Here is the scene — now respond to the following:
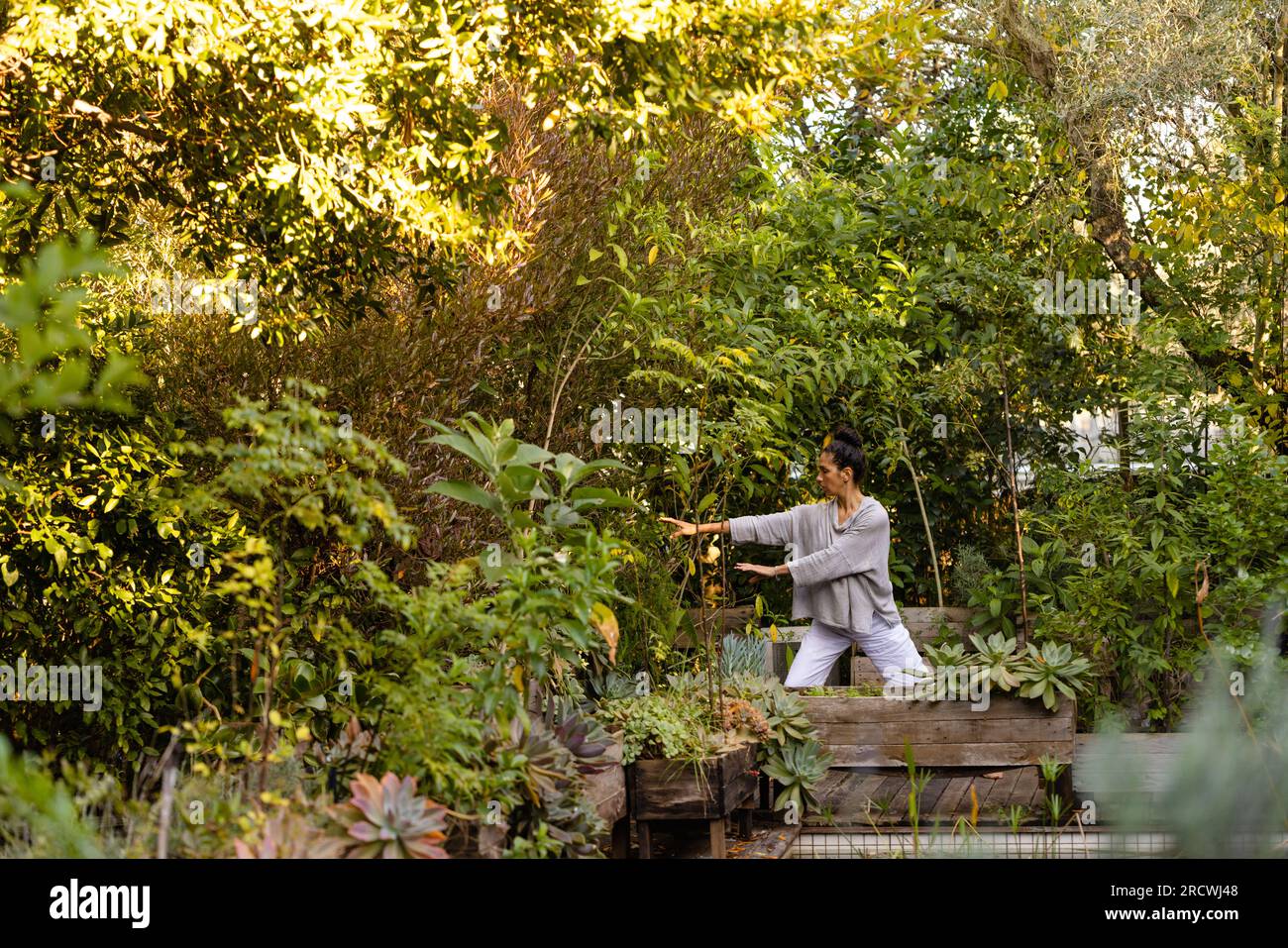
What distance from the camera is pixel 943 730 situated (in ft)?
18.1

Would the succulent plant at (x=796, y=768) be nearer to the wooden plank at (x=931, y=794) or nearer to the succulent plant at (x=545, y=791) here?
the wooden plank at (x=931, y=794)

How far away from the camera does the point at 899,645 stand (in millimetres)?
6332

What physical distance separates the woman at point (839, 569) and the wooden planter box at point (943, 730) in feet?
1.87

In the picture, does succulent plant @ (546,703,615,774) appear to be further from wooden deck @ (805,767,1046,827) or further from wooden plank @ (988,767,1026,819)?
wooden plank @ (988,767,1026,819)

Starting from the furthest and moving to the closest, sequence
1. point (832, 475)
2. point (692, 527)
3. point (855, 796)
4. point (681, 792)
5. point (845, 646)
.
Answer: point (845, 646)
point (832, 475)
point (855, 796)
point (692, 527)
point (681, 792)

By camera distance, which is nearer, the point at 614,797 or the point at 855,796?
the point at 614,797

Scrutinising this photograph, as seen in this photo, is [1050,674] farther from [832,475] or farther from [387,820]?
[387,820]

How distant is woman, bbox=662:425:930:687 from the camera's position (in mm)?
6199

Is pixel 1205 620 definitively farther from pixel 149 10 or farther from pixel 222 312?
pixel 149 10

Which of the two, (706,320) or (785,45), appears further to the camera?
(706,320)

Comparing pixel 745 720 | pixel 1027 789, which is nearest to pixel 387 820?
pixel 745 720

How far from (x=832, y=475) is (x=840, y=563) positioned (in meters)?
0.42
